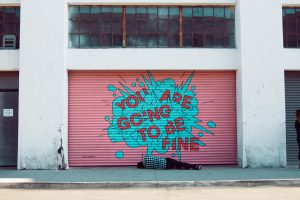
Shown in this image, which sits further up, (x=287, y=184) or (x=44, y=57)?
(x=44, y=57)

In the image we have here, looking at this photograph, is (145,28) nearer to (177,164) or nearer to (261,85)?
(261,85)

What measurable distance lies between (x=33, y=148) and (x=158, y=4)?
5.88m

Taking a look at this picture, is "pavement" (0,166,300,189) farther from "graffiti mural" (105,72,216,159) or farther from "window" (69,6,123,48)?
"window" (69,6,123,48)

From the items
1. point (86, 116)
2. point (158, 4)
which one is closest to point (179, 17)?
point (158, 4)

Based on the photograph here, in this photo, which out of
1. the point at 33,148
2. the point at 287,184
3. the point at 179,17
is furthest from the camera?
the point at 179,17

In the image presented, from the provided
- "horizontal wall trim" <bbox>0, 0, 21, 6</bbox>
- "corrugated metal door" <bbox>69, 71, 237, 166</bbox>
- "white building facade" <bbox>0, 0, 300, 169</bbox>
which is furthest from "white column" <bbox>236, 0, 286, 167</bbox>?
"horizontal wall trim" <bbox>0, 0, 21, 6</bbox>

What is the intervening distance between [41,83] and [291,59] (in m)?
7.75

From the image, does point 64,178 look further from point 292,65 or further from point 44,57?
point 292,65

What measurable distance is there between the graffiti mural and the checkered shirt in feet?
2.57

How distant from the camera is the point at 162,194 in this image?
31.1 ft

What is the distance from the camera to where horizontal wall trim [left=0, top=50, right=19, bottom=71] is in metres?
13.7

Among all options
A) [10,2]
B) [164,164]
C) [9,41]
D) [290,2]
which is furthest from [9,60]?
[290,2]

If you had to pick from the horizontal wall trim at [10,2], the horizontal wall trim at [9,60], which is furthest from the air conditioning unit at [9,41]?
the horizontal wall trim at [10,2]

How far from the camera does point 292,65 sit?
1396 centimetres
